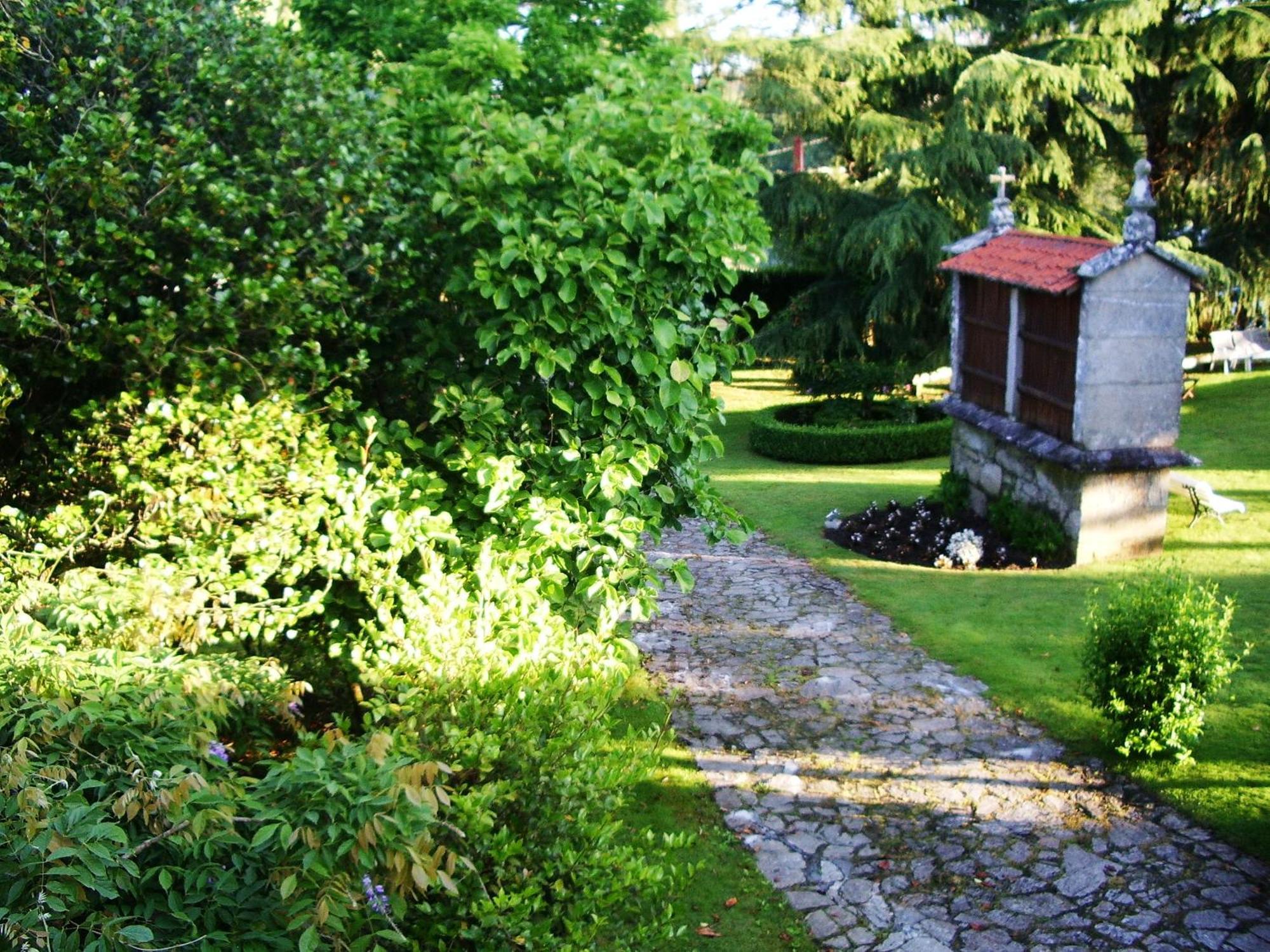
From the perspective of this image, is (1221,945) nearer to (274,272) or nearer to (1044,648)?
(1044,648)

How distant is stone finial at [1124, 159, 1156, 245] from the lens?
9.70 metres

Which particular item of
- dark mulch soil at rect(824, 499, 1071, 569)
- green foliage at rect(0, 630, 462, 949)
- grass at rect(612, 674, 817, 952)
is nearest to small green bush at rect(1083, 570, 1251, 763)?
grass at rect(612, 674, 817, 952)

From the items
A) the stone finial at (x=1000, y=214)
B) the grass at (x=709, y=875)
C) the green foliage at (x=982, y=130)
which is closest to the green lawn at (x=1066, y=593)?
the grass at (x=709, y=875)

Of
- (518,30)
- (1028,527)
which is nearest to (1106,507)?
(1028,527)

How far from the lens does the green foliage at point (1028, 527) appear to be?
10633 millimetres

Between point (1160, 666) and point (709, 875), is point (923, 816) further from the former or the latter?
point (1160, 666)

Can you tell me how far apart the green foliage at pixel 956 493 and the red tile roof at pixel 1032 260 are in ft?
7.37

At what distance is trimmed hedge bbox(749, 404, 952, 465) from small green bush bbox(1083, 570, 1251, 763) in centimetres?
977

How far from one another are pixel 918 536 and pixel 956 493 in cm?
88

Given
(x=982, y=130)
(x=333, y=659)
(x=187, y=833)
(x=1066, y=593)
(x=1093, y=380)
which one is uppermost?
(x=982, y=130)

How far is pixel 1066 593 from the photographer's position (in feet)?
32.2

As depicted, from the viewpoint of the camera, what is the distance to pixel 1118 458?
32.7 ft

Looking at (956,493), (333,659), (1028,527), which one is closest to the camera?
(333,659)

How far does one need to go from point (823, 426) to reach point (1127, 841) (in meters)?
11.6
